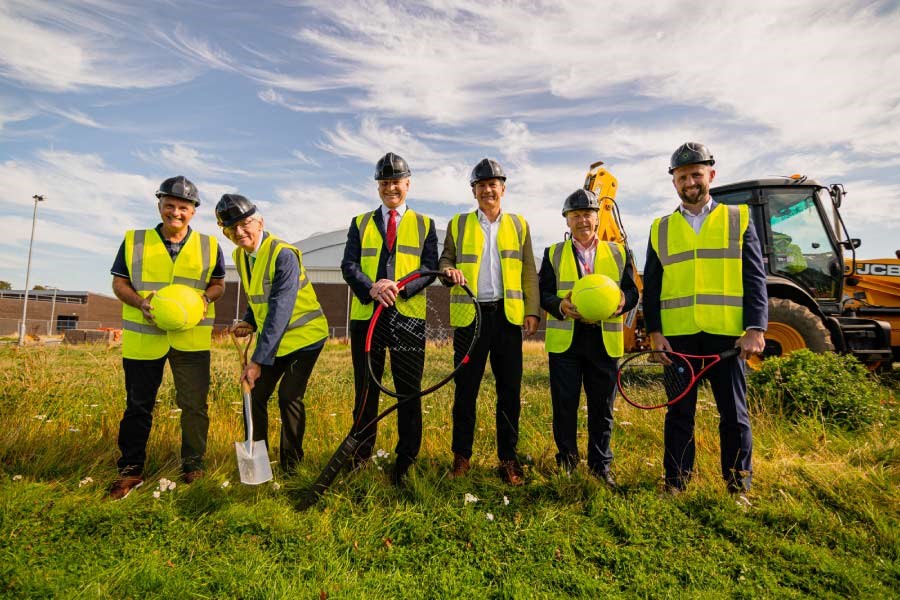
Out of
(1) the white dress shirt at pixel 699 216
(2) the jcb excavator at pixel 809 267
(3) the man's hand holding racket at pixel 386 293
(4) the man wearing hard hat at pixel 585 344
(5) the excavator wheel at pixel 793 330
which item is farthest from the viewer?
(2) the jcb excavator at pixel 809 267

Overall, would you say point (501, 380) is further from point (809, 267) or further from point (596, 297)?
point (809, 267)

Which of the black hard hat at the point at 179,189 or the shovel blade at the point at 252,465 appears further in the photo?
the black hard hat at the point at 179,189

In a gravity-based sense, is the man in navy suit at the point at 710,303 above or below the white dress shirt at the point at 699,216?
below

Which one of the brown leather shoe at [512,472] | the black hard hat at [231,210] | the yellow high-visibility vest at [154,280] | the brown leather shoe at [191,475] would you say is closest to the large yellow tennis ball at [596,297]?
the brown leather shoe at [512,472]

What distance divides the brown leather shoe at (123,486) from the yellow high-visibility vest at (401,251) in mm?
1983

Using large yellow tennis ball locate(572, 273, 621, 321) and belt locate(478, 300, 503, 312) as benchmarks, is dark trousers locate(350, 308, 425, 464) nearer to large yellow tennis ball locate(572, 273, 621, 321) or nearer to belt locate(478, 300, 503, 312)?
belt locate(478, 300, 503, 312)

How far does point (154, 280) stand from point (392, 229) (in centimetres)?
190

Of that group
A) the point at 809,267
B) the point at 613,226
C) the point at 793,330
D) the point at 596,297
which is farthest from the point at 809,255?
the point at 596,297

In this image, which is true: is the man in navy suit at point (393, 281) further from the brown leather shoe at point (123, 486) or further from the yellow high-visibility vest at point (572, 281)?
the brown leather shoe at point (123, 486)

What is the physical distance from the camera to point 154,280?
13.4 ft

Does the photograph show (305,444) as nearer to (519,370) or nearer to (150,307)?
(150,307)

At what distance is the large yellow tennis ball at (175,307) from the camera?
12.4 feet

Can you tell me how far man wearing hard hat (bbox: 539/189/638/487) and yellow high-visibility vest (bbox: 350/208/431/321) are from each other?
3.61ft

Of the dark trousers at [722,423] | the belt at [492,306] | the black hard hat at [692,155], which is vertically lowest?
the dark trousers at [722,423]
